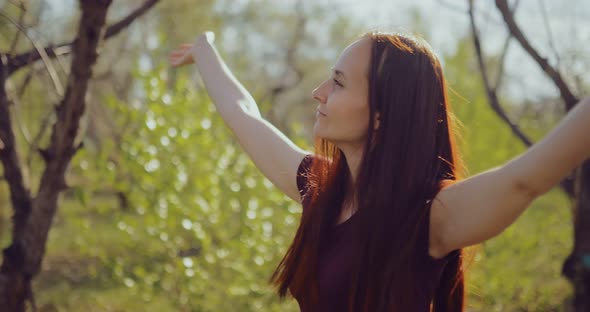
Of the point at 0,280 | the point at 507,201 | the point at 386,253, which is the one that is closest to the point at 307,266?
the point at 386,253

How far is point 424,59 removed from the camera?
6.25 feet

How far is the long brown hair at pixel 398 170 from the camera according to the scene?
1.85 m

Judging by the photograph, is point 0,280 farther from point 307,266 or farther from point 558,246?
point 558,246

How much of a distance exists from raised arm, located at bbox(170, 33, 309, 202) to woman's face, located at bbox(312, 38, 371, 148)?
0.38 m

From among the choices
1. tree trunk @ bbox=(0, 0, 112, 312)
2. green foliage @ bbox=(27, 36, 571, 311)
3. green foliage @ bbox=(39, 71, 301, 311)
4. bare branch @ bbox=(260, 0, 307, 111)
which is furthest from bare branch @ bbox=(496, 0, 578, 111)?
bare branch @ bbox=(260, 0, 307, 111)

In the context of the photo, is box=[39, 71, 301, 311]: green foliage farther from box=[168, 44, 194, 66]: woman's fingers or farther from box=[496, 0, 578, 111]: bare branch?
box=[496, 0, 578, 111]: bare branch

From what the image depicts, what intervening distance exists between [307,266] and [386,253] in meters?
0.20

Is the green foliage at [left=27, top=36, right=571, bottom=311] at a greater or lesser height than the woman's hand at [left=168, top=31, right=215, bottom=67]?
lesser

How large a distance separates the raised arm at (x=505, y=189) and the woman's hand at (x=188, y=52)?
113 cm

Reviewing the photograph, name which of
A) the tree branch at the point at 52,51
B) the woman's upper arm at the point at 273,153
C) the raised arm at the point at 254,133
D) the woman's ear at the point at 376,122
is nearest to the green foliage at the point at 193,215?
the tree branch at the point at 52,51

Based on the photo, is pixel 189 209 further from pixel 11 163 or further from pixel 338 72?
pixel 338 72

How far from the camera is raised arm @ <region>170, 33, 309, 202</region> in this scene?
2387 mm

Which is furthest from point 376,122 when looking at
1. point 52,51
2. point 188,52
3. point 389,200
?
point 52,51

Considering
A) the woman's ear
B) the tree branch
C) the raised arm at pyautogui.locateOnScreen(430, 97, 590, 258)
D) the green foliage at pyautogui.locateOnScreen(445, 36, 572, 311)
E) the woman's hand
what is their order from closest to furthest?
the raised arm at pyautogui.locateOnScreen(430, 97, 590, 258)
the woman's ear
the woman's hand
the tree branch
the green foliage at pyautogui.locateOnScreen(445, 36, 572, 311)
